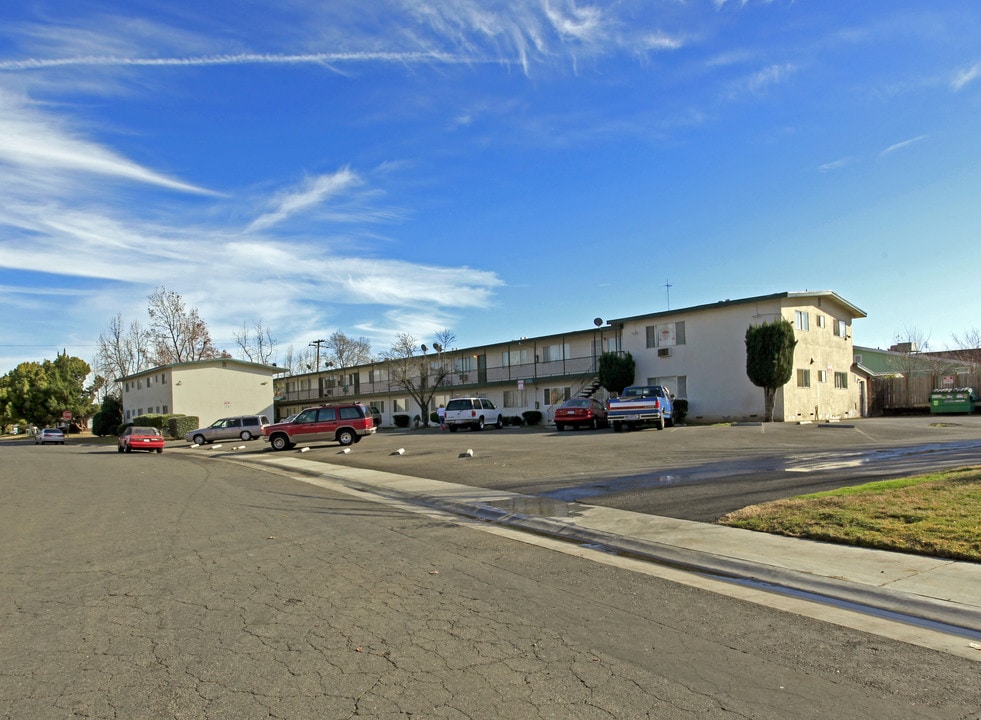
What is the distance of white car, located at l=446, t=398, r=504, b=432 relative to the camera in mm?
41062

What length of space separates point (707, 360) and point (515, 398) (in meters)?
16.8

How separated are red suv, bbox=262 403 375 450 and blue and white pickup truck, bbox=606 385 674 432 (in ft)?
35.3

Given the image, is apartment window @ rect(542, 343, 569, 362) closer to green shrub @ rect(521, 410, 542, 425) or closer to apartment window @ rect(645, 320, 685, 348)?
green shrub @ rect(521, 410, 542, 425)

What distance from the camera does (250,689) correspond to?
4359 mm

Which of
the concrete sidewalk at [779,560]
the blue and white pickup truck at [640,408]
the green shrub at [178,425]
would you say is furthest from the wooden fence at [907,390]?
the green shrub at [178,425]

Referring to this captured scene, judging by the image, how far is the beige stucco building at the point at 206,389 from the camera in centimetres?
5275

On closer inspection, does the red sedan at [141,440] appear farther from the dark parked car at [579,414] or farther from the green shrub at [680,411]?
the green shrub at [680,411]

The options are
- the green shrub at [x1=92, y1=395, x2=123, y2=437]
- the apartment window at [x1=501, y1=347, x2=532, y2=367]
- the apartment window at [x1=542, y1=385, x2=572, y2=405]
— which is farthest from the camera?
the green shrub at [x1=92, y1=395, x2=123, y2=437]

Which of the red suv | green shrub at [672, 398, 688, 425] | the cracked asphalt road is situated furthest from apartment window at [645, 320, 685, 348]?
the cracked asphalt road

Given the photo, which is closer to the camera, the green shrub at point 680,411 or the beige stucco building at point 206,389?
the green shrub at point 680,411

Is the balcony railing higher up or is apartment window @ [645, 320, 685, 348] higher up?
apartment window @ [645, 320, 685, 348]

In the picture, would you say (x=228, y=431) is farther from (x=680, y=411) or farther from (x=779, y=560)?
(x=779, y=560)

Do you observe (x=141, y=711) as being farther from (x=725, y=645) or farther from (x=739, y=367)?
(x=739, y=367)

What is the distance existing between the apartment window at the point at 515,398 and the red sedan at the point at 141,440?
75.7 ft
